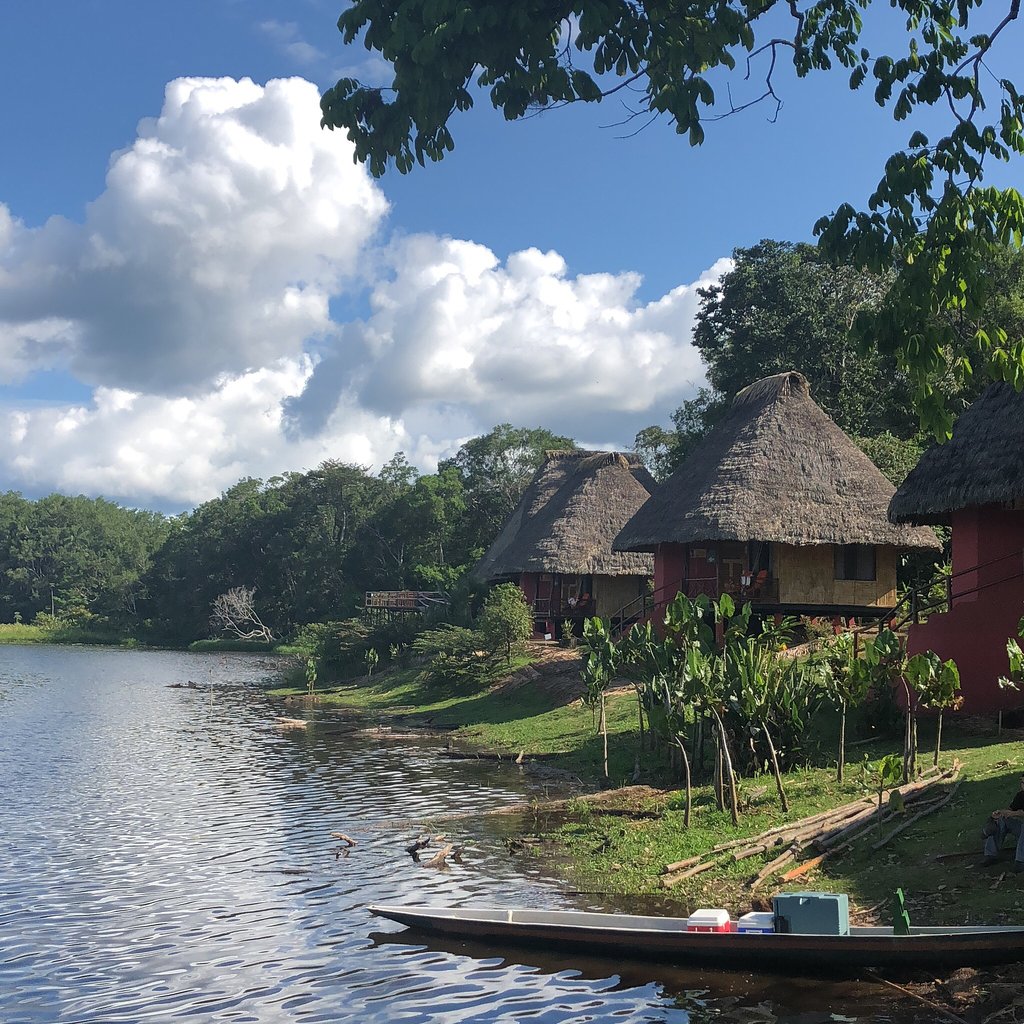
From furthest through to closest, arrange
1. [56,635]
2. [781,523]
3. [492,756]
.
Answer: [56,635] → [781,523] → [492,756]

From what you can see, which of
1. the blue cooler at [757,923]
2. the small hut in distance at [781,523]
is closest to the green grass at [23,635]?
the small hut in distance at [781,523]

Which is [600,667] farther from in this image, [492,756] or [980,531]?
[980,531]

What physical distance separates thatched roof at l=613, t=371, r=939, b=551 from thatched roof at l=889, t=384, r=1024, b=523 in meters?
5.48

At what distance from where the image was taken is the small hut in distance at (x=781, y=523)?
22031 mm

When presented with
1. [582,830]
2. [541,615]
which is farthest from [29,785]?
[541,615]

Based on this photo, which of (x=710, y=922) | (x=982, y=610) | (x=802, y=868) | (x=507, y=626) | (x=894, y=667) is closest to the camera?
(x=710, y=922)

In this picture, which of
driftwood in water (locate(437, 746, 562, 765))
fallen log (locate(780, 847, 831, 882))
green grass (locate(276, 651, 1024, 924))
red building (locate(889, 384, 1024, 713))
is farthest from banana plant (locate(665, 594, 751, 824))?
driftwood in water (locate(437, 746, 562, 765))

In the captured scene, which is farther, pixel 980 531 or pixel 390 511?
pixel 390 511

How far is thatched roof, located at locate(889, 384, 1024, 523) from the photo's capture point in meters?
13.9

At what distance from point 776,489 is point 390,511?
38.7 m

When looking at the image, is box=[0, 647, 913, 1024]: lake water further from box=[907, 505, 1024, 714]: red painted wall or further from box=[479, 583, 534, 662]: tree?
box=[479, 583, 534, 662]: tree

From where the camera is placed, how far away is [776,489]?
22.5 m

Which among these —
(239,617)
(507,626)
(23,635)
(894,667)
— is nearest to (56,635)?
(23,635)

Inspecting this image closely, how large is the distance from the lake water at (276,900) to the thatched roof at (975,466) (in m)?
7.02
